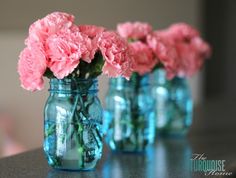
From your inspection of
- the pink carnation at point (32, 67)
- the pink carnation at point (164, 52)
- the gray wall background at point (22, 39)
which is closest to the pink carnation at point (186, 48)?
the pink carnation at point (164, 52)

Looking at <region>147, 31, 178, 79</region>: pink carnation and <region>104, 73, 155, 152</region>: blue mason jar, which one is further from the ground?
<region>147, 31, 178, 79</region>: pink carnation

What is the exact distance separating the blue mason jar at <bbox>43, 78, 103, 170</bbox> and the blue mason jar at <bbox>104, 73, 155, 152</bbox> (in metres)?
0.24

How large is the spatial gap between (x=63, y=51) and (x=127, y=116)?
1.35 ft

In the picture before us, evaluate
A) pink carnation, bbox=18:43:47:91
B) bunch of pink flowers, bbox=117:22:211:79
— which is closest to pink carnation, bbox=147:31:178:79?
bunch of pink flowers, bbox=117:22:211:79

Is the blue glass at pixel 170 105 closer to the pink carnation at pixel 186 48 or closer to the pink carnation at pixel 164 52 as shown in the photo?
the pink carnation at pixel 186 48

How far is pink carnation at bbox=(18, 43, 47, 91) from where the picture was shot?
122 centimetres

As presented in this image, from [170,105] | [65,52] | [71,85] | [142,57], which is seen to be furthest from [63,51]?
[170,105]

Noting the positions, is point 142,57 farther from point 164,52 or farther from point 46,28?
point 46,28

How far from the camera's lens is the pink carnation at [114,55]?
1245 mm

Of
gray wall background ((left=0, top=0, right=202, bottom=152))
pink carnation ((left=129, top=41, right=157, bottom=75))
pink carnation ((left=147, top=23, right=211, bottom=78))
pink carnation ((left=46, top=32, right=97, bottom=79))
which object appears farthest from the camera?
gray wall background ((left=0, top=0, right=202, bottom=152))

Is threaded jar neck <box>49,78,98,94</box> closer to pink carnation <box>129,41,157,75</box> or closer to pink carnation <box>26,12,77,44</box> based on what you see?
pink carnation <box>26,12,77,44</box>

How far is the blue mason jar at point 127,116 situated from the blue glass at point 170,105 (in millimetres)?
285

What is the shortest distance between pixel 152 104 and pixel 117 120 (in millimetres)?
142

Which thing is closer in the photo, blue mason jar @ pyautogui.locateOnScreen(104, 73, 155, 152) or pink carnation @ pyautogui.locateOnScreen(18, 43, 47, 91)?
pink carnation @ pyautogui.locateOnScreen(18, 43, 47, 91)
